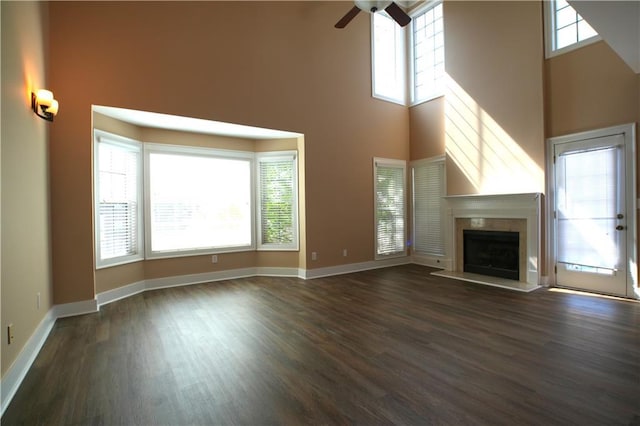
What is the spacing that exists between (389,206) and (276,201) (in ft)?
8.00

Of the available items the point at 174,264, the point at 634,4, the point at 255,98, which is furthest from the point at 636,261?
the point at 174,264

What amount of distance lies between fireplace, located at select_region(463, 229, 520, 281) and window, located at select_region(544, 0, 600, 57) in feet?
9.38

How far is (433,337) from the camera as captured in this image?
9.52ft

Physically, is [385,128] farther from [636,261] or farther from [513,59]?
[636,261]

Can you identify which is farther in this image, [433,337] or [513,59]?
[513,59]

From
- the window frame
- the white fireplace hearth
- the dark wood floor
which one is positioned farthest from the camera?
the window frame

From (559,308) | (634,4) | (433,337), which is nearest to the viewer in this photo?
(634,4)

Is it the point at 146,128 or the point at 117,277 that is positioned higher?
the point at 146,128

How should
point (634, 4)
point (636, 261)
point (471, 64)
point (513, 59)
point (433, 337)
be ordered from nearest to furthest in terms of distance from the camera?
1. point (634, 4)
2. point (433, 337)
3. point (636, 261)
4. point (513, 59)
5. point (471, 64)

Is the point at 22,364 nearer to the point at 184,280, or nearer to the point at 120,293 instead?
the point at 120,293

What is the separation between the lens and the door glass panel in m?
4.14

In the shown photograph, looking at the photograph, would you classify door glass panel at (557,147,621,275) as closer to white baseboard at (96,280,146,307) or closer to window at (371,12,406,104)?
window at (371,12,406,104)

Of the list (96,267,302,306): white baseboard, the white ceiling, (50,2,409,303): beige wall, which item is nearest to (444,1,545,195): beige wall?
(50,2,409,303): beige wall

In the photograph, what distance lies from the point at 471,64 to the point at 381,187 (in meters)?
2.76
